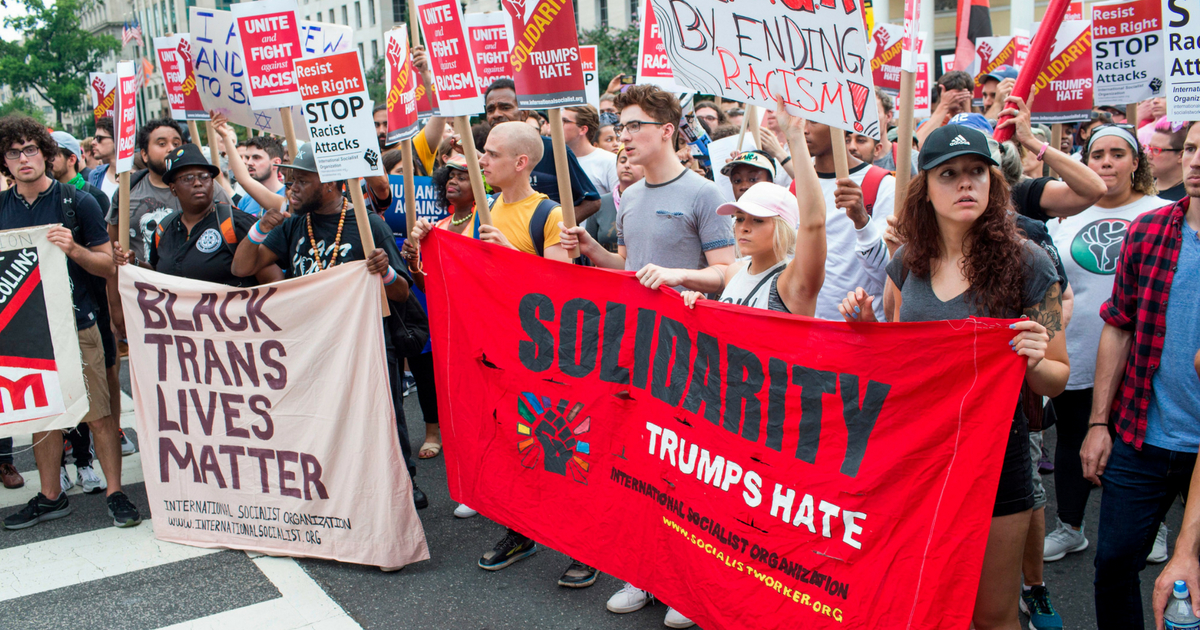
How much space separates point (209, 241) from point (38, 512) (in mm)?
1858

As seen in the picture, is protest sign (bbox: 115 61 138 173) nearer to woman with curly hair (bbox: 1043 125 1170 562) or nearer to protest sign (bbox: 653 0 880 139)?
protest sign (bbox: 653 0 880 139)

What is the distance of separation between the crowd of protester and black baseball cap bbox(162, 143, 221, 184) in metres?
0.02

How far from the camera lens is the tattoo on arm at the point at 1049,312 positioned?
8.83 feet

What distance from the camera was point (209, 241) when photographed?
515 centimetres

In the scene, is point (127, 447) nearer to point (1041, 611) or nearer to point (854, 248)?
point (854, 248)

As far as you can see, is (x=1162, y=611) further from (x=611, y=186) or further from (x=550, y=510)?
(x=611, y=186)

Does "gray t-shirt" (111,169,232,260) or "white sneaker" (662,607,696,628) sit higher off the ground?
"gray t-shirt" (111,169,232,260)

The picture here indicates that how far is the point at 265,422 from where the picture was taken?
4.55 meters

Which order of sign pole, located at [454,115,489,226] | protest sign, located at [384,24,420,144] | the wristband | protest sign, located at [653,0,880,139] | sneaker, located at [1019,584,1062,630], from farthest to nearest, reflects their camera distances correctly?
protest sign, located at [384,24,420,144]
the wristband
sign pole, located at [454,115,489,226]
sneaker, located at [1019,584,1062,630]
protest sign, located at [653,0,880,139]

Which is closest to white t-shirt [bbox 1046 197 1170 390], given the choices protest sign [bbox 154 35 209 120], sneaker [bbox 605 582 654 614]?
sneaker [bbox 605 582 654 614]

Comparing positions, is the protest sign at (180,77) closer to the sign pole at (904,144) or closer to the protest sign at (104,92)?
the protest sign at (104,92)

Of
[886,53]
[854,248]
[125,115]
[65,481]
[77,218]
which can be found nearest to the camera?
[854,248]

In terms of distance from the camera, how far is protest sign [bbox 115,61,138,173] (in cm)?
498

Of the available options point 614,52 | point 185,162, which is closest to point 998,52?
point 185,162
